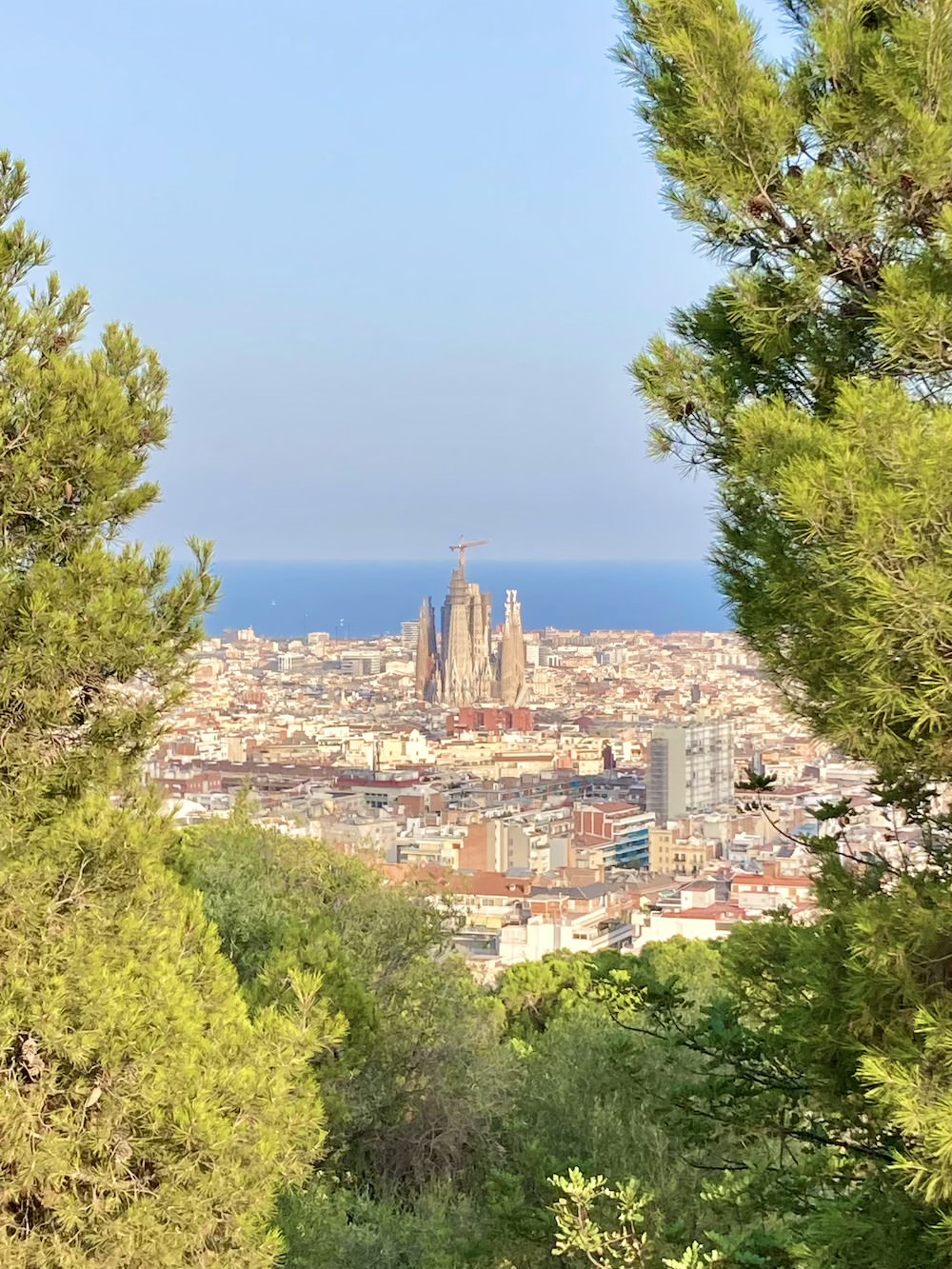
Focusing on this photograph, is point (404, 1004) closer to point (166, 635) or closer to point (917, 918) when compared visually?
point (166, 635)

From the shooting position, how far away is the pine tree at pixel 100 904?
11.3 feet

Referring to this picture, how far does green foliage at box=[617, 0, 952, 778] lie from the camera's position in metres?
2.44

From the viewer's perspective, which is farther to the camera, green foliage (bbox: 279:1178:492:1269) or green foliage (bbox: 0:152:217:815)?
green foliage (bbox: 279:1178:492:1269)

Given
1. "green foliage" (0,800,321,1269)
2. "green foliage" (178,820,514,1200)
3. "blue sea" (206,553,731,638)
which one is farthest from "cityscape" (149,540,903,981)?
"blue sea" (206,553,731,638)

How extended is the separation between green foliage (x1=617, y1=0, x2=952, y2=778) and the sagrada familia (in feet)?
203

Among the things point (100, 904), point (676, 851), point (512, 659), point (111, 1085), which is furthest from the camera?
point (512, 659)

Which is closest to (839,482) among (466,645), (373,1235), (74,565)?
(74,565)

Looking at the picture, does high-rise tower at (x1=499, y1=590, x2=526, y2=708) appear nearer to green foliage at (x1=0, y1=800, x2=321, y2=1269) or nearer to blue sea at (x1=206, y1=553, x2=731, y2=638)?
blue sea at (x1=206, y1=553, x2=731, y2=638)

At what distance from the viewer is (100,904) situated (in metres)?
3.67

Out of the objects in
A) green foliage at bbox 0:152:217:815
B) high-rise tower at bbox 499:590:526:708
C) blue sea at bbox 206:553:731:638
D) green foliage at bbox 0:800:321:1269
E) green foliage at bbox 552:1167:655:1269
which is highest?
blue sea at bbox 206:553:731:638

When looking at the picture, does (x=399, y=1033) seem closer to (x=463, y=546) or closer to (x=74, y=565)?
(x=74, y=565)

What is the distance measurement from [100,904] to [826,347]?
2.62 m

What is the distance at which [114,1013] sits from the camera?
342cm

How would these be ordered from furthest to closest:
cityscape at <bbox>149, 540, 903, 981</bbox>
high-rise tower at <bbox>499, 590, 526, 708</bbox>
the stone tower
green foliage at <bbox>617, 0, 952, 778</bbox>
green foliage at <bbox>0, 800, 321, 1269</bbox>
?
the stone tower, high-rise tower at <bbox>499, 590, 526, 708</bbox>, cityscape at <bbox>149, 540, 903, 981</bbox>, green foliage at <bbox>0, 800, 321, 1269</bbox>, green foliage at <bbox>617, 0, 952, 778</bbox>
